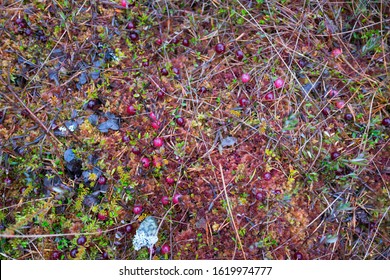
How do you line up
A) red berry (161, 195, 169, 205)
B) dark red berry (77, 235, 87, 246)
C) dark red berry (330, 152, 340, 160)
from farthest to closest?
dark red berry (330, 152, 340, 160)
red berry (161, 195, 169, 205)
dark red berry (77, 235, 87, 246)

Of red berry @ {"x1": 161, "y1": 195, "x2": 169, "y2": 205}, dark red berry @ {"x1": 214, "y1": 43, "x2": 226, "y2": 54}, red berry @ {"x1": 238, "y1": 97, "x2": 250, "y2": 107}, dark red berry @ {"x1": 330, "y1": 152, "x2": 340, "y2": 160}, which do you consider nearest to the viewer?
red berry @ {"x1": 161, "y1": 195, "x2": 169, "y2": 205}

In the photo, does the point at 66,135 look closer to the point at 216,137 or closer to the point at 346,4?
the point at 216,137

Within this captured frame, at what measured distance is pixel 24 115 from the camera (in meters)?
3.57

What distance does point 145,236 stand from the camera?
11.0 feet

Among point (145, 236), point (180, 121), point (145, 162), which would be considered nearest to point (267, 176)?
point (180, 121)

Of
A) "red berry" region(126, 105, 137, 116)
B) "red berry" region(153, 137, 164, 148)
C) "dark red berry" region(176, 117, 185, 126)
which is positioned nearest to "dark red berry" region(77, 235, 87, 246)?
"red berry" region(153, 137, 164, 148)

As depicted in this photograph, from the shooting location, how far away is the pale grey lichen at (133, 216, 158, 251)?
11.0 ft

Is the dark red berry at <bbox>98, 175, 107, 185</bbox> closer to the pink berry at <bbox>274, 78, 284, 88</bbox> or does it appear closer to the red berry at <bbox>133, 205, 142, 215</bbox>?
the red berry at <bbox>133, 205, 142, 215</bbox>

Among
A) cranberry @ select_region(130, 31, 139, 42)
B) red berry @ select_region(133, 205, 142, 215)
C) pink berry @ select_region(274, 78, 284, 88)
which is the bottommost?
red berry @ select_region(133, 205, 142, 215)

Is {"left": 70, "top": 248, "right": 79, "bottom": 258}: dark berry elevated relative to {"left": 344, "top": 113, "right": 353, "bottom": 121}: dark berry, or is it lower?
lower

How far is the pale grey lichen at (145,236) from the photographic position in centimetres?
335

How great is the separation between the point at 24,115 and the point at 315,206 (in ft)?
9.56
